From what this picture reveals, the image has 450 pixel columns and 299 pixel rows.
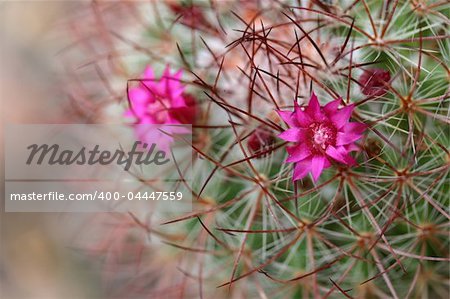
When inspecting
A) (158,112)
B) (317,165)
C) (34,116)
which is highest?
(34,116)

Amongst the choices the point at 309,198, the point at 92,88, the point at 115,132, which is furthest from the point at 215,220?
the point at 92,88

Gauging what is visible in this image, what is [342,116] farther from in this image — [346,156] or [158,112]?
[158,112]

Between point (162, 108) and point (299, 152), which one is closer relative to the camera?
point (299, 152)

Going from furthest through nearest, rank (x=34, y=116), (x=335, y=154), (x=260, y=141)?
(x=34, y=116), (x=260, y=141), (x=335, y=154)

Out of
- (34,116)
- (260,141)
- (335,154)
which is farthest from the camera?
→ (34,116)

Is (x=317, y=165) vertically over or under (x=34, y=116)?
under

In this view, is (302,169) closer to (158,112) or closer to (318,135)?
(318,135)

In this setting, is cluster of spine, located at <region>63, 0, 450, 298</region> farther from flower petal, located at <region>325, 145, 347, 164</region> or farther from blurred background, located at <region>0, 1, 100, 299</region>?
blurred background, located at <region>0, 1, 100, 299</region>

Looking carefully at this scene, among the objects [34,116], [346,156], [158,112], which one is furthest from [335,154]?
[34,116]

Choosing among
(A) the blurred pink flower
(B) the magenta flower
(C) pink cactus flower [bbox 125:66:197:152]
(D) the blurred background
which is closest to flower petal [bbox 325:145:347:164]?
(B) the magenta flower
